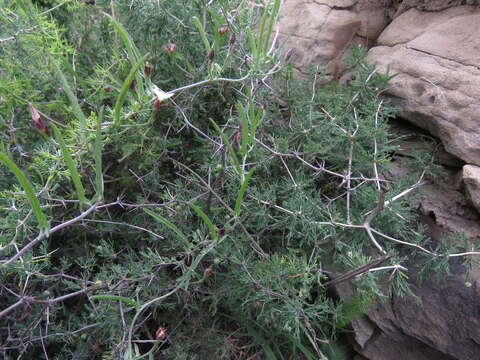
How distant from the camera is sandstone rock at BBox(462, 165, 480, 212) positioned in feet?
5.39

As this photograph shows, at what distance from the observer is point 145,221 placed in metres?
1.70

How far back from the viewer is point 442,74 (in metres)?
1.87

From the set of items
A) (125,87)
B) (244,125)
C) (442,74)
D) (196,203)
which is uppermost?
(125,87)

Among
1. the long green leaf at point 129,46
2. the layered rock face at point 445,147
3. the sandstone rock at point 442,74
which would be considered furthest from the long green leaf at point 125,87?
the sandstone rock at point 442,74

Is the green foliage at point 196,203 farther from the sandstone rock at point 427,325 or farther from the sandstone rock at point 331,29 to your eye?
the sandstone rock at point 331,29

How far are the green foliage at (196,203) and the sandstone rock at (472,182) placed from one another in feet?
0.58

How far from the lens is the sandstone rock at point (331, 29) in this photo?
2.30 meters

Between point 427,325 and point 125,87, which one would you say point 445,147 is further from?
point 125,87

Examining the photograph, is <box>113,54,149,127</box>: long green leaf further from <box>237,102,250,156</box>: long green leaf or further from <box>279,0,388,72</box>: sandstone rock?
<box>279,0,388,72</box>: sandstone rock

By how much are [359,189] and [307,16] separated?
1215 mm

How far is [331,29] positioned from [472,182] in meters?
1.17

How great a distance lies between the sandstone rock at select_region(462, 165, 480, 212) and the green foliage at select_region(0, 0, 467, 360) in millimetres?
178

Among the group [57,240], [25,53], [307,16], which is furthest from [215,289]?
[307,16]

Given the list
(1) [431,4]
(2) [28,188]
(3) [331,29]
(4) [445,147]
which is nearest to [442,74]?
(4) [445,147]
